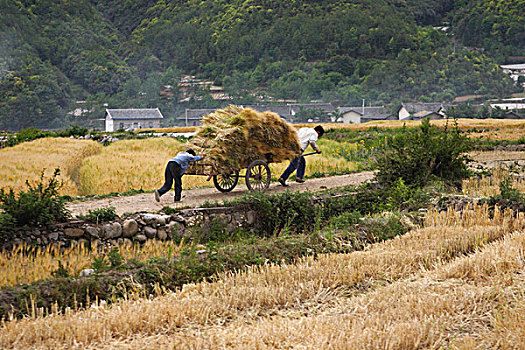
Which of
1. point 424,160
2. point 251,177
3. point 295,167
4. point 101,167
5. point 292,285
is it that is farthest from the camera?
point 101,167

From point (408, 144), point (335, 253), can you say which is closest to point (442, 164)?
point (408, 144)

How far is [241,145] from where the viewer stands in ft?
41.4

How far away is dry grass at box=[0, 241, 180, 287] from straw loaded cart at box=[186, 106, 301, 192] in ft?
10.5

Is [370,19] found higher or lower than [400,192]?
higher

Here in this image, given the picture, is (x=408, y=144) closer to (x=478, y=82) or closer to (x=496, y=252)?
(x=496, y=252)

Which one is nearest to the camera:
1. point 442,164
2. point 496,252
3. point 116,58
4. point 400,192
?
point 496,252

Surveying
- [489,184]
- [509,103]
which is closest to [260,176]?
[489,184]

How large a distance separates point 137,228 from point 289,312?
4902 mm

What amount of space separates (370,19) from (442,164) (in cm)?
12739

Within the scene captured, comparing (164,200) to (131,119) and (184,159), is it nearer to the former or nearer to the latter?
(184,159)

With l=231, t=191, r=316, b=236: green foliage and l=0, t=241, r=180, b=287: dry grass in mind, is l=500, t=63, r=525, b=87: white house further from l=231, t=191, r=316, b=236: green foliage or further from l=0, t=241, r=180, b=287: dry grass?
l=0, t=241, r=180, b=287: dry grass

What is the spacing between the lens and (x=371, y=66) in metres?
117

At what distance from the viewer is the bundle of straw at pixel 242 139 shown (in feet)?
40.5

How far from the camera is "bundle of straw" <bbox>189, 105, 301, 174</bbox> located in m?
12.3
